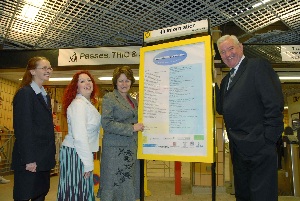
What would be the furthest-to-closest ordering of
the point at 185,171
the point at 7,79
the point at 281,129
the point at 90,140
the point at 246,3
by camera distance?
1. the point at 185,171
2. the point at 7,79
3. the point at 246,3
4. the point at 90,140
5. the point at 281,129

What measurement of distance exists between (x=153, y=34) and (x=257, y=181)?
4.58 feet

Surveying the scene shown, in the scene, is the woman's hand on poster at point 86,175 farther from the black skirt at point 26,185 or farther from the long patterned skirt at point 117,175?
the black skirt at point 26,185

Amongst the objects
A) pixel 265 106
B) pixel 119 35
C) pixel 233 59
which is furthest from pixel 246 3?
pixel 119 35

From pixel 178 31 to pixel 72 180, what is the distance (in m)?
1.40

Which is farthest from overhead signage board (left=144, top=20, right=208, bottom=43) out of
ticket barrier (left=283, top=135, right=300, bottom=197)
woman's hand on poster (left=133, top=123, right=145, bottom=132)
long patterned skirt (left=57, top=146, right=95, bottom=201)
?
ticket barrier (left=283, top=135, right=300, bottom=197)

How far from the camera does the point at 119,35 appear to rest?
165 inches

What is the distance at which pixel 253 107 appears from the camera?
197 cm

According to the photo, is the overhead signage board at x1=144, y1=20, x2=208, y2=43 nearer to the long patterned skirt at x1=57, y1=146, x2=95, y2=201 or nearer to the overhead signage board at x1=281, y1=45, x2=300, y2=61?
the long patterned skirt at x1=57, y1=146, x2=95, y2=201

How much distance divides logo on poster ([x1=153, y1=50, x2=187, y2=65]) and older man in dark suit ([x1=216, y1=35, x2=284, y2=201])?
0.32 meters

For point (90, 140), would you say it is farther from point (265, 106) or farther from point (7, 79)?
point (7, 79)

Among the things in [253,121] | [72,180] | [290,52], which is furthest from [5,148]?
[253,121]

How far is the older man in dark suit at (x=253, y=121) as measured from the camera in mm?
1893

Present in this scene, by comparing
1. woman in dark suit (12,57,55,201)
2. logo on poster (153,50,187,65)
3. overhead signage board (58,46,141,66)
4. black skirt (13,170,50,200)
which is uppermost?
overhead signage board (58,46,141,66)

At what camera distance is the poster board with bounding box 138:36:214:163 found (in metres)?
2.04
